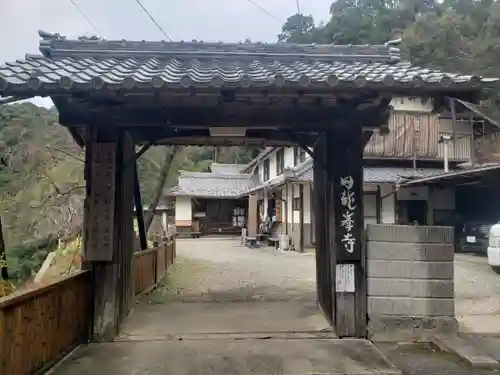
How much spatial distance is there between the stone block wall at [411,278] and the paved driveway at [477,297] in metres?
0.88

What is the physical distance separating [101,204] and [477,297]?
7268 millimetres

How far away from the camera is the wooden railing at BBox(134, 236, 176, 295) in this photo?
28.0ft

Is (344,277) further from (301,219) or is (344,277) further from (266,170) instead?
(266,170)

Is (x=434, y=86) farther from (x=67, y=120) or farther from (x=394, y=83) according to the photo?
(x=67, y=120)

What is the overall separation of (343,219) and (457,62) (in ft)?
68.2

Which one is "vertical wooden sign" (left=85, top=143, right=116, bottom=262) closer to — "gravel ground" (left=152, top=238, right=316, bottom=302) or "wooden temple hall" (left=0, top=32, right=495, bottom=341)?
"wooden temple hall" (left=0, top=32, right=495, bottom=341)

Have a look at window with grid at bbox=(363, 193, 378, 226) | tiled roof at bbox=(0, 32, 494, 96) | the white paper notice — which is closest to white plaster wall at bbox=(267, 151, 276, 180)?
window with grid at bbox=(363, 193, 378, 226)

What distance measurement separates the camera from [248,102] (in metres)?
5.41

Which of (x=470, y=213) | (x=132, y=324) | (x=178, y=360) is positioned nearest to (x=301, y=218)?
(x=470, y=213)

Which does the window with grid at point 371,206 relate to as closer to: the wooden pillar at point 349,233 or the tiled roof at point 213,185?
the tiled roof at point 213,185

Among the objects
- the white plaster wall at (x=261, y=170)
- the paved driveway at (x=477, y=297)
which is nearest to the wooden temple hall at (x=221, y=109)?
the paved driveway at (x=477, y=297)

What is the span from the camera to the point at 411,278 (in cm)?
583

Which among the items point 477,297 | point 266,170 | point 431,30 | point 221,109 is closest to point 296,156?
point 266,170

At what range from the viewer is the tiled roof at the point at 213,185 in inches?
1302
